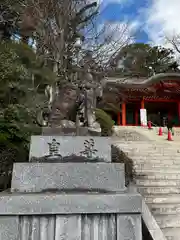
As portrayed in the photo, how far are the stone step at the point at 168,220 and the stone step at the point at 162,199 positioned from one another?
1.43 ft

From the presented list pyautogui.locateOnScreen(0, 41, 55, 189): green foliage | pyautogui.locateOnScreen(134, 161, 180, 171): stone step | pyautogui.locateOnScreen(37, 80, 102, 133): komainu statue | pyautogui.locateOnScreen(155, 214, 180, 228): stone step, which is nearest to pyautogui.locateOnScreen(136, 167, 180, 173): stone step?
pyautogui.locateOnScreen(134, 161, 180, 171): stone step

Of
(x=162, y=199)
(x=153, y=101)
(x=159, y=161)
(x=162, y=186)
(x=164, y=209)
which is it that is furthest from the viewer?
(x=153, y=101)

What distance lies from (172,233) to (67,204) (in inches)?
91.9

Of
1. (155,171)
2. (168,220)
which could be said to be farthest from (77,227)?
A: (155,171)

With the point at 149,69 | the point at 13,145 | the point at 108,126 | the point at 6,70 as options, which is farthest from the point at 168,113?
the point at 13,145

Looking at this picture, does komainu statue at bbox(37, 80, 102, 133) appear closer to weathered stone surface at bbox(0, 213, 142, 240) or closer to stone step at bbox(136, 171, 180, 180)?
weathered stone surface at bbox(0, 213, 142, 240)

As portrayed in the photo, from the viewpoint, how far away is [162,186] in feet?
16.7

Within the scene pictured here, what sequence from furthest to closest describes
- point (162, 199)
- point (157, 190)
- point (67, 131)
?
point (157, 190)
point (162, 199)
point (67, 131)

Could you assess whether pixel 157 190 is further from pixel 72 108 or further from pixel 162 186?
pixel 72 108

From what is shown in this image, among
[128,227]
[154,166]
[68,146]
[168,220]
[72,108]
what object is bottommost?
[168,220]

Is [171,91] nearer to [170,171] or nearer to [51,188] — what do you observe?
[170,171]

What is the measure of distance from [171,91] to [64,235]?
19.8 metres

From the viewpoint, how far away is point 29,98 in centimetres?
751

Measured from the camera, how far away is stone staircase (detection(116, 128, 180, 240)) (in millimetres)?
3816
